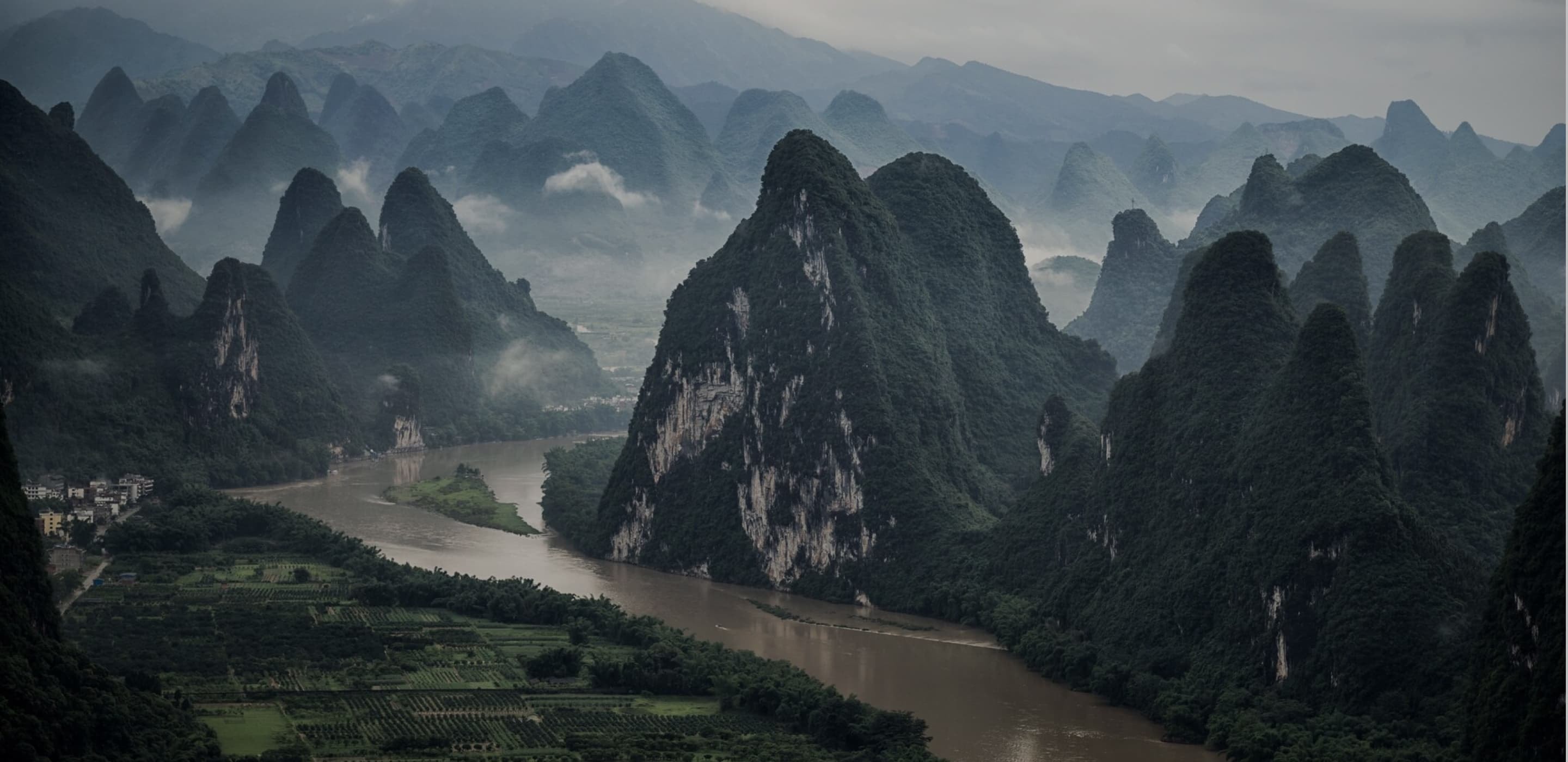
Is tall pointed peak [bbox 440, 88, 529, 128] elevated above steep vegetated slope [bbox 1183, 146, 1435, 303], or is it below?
above

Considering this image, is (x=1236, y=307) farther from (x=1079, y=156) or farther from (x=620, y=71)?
(x=620, y=71)

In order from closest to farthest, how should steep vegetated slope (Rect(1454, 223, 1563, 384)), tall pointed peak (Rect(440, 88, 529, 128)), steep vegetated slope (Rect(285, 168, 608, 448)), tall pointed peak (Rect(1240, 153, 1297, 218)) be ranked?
steep vegetated slope (Rect(1454, 223, 1563, 384)) < tall pointed peak (Rect(1240, 153, 1297, 218)) < steep vegetated slope (Rect(285, 168, 608, 448)) < tall pointed peak (Rect(440, 88, 529, 128))

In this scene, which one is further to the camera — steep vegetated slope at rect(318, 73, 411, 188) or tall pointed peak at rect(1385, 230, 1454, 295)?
steep vegetated slope at rect(318, 73, 411, 188)

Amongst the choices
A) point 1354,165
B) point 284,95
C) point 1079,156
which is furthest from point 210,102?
point 1354,165

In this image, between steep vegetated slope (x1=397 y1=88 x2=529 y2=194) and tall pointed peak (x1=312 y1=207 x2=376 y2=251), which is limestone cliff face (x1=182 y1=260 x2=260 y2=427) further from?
steep vegetated slope (x1=397 y1=88 x2=529 y2=194)

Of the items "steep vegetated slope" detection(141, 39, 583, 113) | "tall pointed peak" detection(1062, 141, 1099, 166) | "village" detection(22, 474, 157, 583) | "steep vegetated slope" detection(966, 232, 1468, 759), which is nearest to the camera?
"steep vegetated slope" detection(966, 232, 1468, 759)

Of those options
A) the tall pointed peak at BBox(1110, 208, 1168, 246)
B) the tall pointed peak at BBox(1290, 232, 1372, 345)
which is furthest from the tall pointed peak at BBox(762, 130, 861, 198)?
the tall pointed peak at BBox(1110, 208, 1168, 246)

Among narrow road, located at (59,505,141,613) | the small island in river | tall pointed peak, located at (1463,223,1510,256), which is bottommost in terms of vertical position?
narrow road, located at (59,505,141,613)
